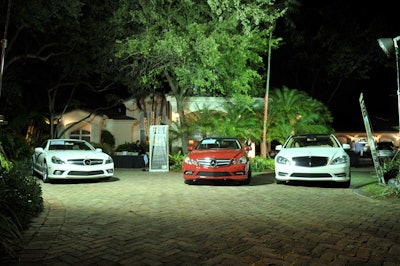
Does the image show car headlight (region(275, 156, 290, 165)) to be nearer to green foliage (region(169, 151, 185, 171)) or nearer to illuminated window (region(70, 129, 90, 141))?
green foliage (region(169, 151, 185, 171))

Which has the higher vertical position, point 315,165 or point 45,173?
point 315,165

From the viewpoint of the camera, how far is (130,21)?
1595 cm

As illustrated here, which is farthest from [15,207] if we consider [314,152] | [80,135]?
[80,135]

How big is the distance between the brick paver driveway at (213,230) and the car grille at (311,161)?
136 cm

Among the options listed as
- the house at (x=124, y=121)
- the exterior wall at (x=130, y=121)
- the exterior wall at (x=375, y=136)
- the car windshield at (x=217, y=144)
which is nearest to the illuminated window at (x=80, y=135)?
the house at (x=124, y=121)

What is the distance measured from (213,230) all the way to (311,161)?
224 inches

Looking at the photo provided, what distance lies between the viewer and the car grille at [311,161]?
10.1 metres

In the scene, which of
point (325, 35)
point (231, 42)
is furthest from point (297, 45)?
point (231, 42)

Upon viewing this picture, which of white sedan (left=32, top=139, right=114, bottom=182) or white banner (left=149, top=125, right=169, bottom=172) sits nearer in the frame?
white sedan (left=32, top=139, right=114, bottom=182)

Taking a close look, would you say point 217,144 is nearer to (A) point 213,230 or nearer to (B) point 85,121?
(A) point 213,230

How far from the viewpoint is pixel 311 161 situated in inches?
400

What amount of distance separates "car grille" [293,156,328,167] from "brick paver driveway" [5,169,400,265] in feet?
4.48

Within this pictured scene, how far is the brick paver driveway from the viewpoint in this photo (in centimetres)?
410

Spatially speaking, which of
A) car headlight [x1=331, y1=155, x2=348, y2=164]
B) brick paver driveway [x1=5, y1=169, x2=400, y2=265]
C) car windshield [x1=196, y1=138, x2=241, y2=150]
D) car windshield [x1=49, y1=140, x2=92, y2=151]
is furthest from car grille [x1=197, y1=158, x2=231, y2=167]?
car windshield [x1=49, y1=140, x2=92, y2=151]
